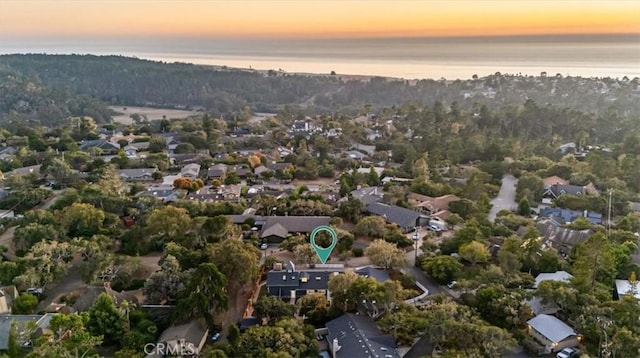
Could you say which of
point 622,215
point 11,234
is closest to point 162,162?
point 11,234

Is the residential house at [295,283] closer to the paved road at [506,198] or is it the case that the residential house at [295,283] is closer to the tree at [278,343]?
the tree at [278,343]

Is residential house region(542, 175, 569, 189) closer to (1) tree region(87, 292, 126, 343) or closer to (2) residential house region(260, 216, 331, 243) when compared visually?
(2) residential house region(260, 216, 331, 243)

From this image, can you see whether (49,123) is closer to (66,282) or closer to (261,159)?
(261,159)

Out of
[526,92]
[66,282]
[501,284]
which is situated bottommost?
[66,282]

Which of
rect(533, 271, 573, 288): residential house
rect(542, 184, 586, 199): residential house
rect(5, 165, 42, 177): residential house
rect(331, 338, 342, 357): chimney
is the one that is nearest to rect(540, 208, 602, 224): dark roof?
rect(542, 184, 586, 199): residential house

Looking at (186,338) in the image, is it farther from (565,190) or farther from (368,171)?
(565,190)
